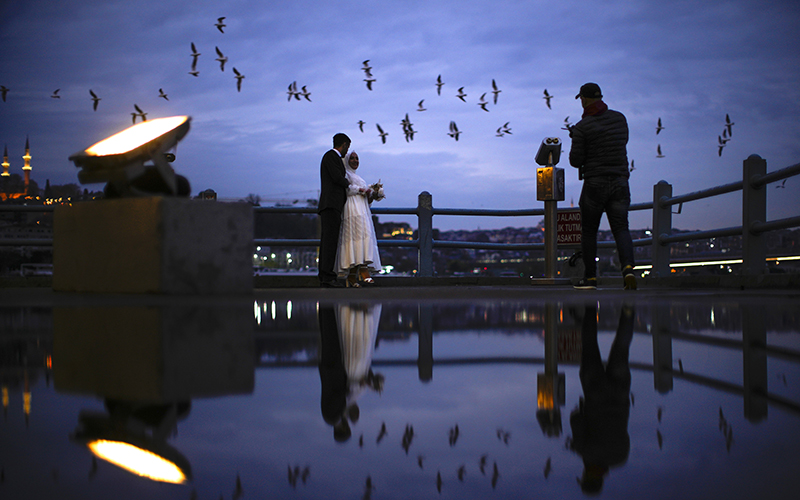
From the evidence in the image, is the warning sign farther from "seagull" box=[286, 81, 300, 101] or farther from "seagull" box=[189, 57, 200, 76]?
"seagull" box=[189, 57, 200, 76]

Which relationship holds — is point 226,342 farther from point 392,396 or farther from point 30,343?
point 392,396

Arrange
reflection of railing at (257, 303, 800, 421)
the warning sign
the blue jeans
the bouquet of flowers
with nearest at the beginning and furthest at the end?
reflection of railing at (257, 303, 800, 421) < the blue jeans < the bouquet of flowers < the warning sign

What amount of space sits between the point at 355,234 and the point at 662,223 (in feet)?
13.8

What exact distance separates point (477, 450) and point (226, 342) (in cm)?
105

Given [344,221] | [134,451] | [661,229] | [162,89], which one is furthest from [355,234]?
[162,89]

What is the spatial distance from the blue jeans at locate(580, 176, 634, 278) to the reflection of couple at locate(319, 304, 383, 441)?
3593mm

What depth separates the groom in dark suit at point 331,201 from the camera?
6.34 metres

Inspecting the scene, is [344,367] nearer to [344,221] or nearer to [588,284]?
[588,284]

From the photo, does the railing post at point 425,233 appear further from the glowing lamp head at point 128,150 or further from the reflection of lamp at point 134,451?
the reflection of lamp at point 134,451

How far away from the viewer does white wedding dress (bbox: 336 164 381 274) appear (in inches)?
271

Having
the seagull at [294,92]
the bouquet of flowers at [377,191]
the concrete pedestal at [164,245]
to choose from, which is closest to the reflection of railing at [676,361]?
the concrete pedestal at [164,245]

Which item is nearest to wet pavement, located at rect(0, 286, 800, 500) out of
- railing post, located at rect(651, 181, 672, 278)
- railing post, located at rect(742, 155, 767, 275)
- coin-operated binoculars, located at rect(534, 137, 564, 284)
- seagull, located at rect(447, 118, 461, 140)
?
railing post, located at rect(742, 155, 767, 275)

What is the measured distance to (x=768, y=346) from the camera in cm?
161

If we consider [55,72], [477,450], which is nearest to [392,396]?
[477,450]
